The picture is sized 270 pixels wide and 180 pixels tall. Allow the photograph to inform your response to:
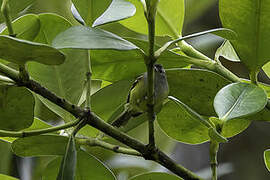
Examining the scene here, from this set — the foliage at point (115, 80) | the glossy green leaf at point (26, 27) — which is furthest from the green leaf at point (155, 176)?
the glossy green leaf at point (26, 27)

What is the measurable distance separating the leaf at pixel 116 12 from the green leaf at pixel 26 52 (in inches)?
3.7

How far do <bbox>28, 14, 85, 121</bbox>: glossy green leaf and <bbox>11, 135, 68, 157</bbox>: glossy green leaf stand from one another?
55 millimetres

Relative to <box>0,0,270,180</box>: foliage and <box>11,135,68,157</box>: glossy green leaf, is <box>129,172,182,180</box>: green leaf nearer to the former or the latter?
<box>0,0,270,180</box>: foliage

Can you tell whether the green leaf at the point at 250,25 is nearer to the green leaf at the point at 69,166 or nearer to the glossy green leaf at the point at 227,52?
the glossy green leaf at the point at 227,52

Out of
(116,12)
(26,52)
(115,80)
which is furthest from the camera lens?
(115,80)

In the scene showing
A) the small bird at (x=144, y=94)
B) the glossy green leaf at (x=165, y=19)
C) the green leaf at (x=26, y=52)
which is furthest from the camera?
the glossy green leaf at (x=165, y=19)

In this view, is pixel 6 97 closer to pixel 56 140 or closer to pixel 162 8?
pixel 56 140

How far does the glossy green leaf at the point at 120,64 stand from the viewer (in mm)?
555

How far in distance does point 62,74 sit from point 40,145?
4.1 inches

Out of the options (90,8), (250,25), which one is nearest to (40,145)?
(90,8)

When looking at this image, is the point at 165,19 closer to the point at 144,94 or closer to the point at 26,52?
the point at 144,94

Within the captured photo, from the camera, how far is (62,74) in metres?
0.57

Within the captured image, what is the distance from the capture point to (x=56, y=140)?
49 cm

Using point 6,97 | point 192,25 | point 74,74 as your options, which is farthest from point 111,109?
point 192,25
